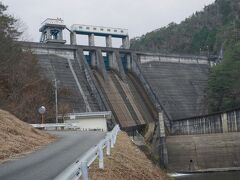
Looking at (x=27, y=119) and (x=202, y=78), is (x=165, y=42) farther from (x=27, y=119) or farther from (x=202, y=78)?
(x=27, y=119)

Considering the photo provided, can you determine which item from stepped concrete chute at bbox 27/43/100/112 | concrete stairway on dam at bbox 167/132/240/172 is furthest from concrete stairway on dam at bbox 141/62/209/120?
concrete stairway on dam at bbox 167/132/240/172

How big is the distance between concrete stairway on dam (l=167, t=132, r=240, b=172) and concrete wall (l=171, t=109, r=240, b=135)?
1.54 metres

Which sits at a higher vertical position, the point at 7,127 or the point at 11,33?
the point at 11,33

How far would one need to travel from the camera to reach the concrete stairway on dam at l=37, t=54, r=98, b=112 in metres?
48.0

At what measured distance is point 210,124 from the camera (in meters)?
44.4

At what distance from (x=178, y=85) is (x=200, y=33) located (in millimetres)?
44573

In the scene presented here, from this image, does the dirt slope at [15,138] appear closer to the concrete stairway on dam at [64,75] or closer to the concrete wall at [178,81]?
the concrete stairway on dam at [64,75]

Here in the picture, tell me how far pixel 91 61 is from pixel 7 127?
42684 millimetres

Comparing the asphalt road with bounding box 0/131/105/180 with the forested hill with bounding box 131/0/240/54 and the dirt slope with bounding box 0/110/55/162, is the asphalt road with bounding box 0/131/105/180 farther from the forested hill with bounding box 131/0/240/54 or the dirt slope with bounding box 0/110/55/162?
the forested hill with bounding box 131/0/240/54

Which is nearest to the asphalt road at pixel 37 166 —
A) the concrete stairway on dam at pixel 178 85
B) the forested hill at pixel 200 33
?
the concrete stairway on dam at pixel 178 85

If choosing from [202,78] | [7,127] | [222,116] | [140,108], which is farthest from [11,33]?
[202,78]

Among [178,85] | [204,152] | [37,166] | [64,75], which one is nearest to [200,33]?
[178,85]

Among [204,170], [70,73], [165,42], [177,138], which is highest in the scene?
[165,42]

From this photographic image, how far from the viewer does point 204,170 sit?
3834 cm
